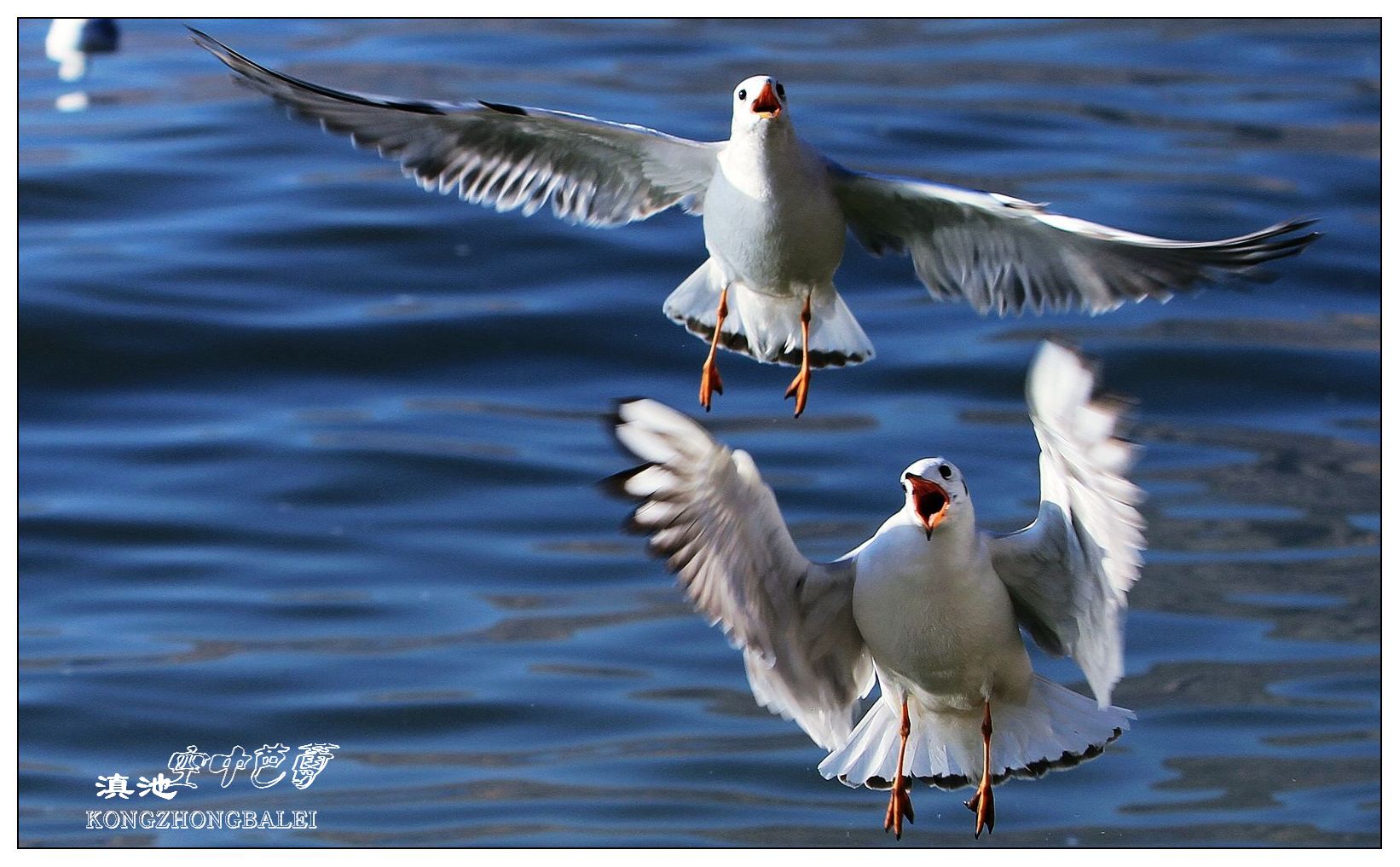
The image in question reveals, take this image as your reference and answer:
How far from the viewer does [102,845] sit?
13.0m

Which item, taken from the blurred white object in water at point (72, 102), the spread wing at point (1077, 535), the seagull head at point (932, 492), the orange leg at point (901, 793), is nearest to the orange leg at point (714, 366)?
the seagull head at point (932, 492)

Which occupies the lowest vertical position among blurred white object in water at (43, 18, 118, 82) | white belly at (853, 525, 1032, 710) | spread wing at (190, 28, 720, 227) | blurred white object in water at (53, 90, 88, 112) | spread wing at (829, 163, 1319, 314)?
white belly at (853, 525, 1032, 710)

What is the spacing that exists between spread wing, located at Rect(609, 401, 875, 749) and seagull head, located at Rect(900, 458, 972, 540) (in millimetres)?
344

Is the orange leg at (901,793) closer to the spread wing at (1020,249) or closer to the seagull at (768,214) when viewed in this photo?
the seagull at (768,214)

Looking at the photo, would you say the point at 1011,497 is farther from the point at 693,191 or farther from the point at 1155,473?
the point at 693,191

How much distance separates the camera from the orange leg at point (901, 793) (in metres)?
5.73

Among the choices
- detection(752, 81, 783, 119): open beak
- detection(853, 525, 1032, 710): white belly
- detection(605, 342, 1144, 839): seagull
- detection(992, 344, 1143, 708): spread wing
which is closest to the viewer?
detection(992, 344, 1143, 708): spread wing

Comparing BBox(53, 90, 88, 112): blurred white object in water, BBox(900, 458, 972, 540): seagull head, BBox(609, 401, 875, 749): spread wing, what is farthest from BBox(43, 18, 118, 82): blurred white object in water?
BBox(900, 458, 972, 540): seagull head

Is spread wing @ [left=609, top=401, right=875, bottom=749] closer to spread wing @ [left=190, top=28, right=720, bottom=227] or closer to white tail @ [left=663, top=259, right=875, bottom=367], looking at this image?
white tail @ [left=663, top=259, right=875, bottom=367]

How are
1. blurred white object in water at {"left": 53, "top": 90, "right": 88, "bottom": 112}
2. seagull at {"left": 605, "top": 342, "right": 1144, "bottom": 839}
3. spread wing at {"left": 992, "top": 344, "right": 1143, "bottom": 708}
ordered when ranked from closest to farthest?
spread wing at {"left": 992, "top": 344, "right": 1143, "bottom": 708} → seagull at {"left": 605, "top": 342, "right": 1144, "bottom": 839} → blurred white object in water at {"left": 53, "top": 90, "right": 88, "bottom": 112}

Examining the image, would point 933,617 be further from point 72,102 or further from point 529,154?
point 72,102

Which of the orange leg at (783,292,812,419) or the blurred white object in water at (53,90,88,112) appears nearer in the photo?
the orange leg at (783,292,812,419)

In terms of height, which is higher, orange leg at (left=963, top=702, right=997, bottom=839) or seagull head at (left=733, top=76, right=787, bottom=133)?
seagull head at (left=733, top=76, right=787, bottom=133)

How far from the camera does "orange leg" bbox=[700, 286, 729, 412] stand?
5.96 metres
